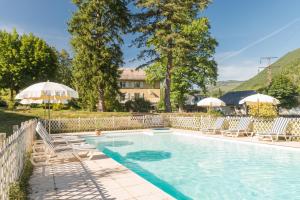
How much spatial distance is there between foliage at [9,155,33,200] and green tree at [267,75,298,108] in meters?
49.7

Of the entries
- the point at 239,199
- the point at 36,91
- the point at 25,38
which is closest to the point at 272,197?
the point at 239,199

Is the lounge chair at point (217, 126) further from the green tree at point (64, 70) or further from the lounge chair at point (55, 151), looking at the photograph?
the green tree at point (64, 70)

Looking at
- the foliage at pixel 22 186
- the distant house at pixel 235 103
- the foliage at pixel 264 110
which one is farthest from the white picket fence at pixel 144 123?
the distant house at pixel 235 103

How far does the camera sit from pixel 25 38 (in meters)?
44.2

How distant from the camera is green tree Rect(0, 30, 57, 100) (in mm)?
42156

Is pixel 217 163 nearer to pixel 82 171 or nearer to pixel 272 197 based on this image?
pixel 272 197

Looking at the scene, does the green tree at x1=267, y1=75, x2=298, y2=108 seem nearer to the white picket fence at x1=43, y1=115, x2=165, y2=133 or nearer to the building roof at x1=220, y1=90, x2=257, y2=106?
the building roof at x1=220, y1=90, x2=257, y2=106

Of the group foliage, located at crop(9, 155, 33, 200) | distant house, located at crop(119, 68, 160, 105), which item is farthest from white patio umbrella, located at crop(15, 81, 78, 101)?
distant house, located at crop(119, 68, 160, 105)

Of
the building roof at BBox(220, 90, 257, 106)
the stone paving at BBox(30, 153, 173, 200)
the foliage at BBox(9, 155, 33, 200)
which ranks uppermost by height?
the building roof at BBox(220, 90, 257, 106)

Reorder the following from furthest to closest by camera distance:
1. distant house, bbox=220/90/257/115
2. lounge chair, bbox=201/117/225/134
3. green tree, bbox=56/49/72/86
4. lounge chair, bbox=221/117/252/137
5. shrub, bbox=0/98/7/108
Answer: green tree, bbox=56/49/72/86
distant house, bbox=220/90/257/115
shrub, bbox=0/98/7/108
lounge chair, bbox=201/117/225/134
lounge chair, bbox=221/117/252/137

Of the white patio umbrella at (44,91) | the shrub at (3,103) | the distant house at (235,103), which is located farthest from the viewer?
the distant house at (235,103)

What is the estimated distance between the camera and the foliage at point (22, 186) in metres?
5.00

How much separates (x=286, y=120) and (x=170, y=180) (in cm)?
859

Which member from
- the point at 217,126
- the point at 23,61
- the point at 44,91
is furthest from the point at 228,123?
the point at 23,61
